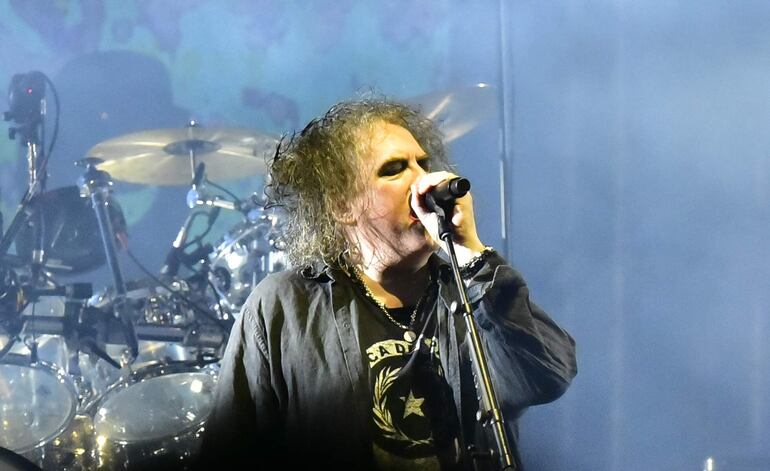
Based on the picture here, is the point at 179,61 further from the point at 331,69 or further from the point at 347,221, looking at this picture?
the point at 347,221

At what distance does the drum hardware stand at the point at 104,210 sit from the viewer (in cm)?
309

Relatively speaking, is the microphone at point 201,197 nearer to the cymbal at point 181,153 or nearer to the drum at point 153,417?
the cymbal at point 181,153

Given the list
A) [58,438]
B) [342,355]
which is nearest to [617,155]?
[342,355]

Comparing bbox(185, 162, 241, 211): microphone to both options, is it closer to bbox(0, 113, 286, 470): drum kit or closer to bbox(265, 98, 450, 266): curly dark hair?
bbox(0, 113, 286, 470): drum kit

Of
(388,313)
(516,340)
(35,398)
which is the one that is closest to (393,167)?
(388,313)

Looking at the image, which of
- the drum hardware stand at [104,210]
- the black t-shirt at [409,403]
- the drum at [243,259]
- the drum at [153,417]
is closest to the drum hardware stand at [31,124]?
the drum hardware stand at [104,210]

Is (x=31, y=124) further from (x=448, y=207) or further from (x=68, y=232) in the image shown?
(x=448, y=207)

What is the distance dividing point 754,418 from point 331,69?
82.4 inches

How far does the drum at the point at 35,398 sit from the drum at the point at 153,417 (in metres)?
0.13

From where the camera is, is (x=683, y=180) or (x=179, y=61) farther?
(x=179, y=61)

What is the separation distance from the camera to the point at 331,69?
3.60 m

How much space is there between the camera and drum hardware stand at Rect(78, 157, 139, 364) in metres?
3.09

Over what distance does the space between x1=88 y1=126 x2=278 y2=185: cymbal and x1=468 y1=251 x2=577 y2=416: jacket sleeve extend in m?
1.72

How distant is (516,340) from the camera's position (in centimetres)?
167
